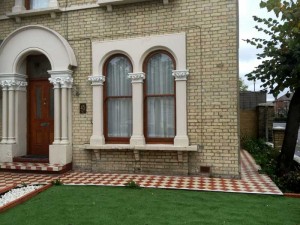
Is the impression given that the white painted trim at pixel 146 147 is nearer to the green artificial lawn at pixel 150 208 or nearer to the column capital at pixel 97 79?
the green artificial lawn at pixel 150 208

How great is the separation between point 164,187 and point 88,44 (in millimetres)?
4329

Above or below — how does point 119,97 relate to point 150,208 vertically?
above

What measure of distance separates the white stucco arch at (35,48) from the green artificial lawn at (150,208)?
11.9 ft

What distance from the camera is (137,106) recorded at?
25.1ft

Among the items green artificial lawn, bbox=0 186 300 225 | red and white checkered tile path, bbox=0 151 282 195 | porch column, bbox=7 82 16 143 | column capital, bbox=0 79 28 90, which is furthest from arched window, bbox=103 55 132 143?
porch column, bbox=7 82 16 143

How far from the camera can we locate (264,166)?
8633mm

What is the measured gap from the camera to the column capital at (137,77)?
7.61 metres

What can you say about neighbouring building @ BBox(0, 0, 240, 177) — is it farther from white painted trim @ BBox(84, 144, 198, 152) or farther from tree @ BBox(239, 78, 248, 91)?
tree @ BBox(239, 78, 248, 91)

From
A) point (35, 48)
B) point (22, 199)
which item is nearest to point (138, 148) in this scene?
point (22, 199)

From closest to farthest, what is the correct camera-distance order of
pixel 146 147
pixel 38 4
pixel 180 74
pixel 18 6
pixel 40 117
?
pixel 180 74
pixel 146 147
pixel 18 6
pixel 38 4
pixel 40 117

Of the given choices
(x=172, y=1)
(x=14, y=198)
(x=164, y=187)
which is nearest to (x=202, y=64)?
(x=172, y=1)

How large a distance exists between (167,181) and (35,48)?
513cm

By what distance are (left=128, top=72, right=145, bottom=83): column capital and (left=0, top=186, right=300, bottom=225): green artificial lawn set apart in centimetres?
286

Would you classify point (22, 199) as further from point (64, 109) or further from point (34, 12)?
point (34, 12)
